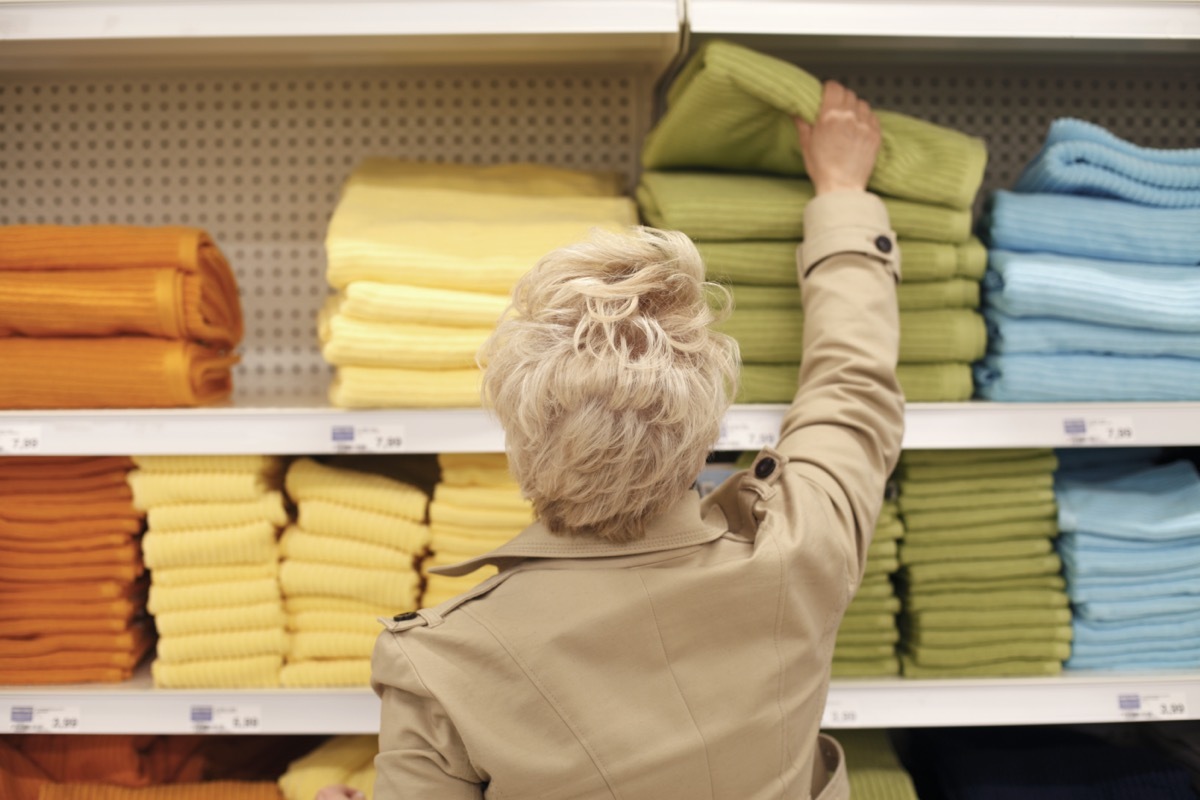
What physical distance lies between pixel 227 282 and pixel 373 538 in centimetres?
44

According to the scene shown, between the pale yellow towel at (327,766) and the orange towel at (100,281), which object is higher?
the orange towel at (100,281)

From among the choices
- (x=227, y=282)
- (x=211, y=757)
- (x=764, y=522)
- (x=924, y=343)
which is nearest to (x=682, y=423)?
(x=764, y=522)

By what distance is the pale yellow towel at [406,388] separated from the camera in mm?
1186

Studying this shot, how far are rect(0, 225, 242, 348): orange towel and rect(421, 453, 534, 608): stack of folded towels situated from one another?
0.39 metres

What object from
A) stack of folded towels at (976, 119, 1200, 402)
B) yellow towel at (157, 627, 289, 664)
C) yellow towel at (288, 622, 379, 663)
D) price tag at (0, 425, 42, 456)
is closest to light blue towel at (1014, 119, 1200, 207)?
stack of folded towels at (976, 119, 1200, 402)

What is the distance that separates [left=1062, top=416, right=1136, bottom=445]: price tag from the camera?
1.22 metres

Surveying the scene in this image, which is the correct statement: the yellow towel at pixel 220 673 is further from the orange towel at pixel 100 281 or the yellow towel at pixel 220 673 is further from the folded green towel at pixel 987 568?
the folded green towel at pixel 987 568

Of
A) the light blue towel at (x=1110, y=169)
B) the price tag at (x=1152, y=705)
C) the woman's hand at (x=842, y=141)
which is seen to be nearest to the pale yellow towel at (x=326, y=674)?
the woman's hand at (x=842, y=141)

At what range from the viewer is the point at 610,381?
76cm

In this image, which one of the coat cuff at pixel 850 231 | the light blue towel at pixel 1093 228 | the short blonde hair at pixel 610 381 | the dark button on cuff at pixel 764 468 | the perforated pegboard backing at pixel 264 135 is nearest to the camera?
the short blonde hair at pixel 610 381

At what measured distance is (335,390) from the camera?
1.23m

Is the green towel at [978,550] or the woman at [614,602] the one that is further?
the green towel at [978,550]

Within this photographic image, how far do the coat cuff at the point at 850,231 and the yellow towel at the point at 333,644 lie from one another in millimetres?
764

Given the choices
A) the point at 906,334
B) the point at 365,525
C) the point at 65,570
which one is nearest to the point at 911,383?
the point at 906,334
